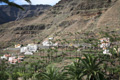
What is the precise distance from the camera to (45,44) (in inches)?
2963

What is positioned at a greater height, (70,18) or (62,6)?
Result: (62,6)

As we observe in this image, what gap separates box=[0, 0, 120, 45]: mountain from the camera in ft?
240

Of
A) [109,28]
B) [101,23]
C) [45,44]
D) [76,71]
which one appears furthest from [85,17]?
[76,71]

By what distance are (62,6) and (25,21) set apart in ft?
151

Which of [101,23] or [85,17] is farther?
[85,17]

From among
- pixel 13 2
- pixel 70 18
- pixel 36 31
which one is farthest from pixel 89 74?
pixel 36 31

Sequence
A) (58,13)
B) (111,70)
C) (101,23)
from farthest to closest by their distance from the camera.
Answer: (58,13)
(101,23)
(111,70)

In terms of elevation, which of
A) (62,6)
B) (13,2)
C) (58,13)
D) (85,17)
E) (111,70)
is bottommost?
(111,70)

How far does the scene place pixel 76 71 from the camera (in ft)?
35.7

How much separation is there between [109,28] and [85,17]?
1193 inches

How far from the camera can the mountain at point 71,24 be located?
73.1 meters

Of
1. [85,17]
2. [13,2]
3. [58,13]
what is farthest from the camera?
[58,13]

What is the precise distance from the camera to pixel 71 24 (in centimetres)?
9681

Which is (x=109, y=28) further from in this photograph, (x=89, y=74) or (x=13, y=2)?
(x=13, y=2)
